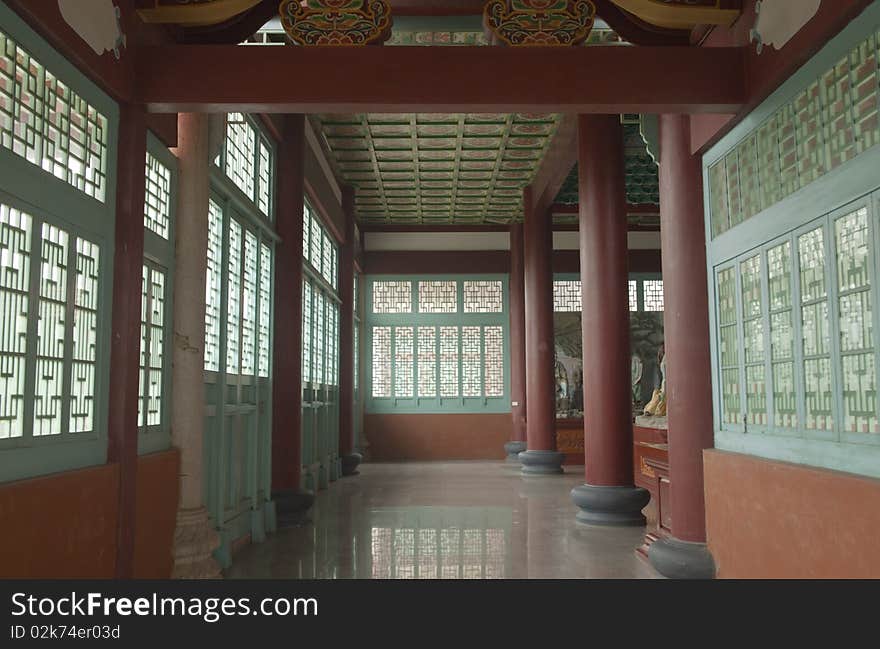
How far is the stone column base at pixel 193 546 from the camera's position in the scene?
17.0ft

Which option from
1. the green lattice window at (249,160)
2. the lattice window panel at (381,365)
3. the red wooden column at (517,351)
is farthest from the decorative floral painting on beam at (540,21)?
the lattice window panel at (381,365)

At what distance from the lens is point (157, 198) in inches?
209

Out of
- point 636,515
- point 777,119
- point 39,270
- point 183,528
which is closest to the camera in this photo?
point 39,270

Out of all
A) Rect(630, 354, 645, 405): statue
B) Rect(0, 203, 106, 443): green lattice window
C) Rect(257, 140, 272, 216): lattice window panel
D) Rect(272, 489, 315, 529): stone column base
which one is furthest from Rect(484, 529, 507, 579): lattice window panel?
Rect(630, 354, 645, 405): statue

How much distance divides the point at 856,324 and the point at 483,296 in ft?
47.7

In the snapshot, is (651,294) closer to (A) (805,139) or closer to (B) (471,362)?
(B) (471,362)

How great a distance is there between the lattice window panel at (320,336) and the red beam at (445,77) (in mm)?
7042

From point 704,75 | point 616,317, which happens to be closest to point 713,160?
point 704,75

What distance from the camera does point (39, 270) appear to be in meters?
3.60

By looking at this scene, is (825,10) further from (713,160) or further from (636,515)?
(636,515)

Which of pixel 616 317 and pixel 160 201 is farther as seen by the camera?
pixel 616 317

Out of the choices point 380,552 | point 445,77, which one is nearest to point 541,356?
point 380,552

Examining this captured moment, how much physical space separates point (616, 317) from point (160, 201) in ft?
16.5

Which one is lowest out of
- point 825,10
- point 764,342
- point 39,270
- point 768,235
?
point 764,342
